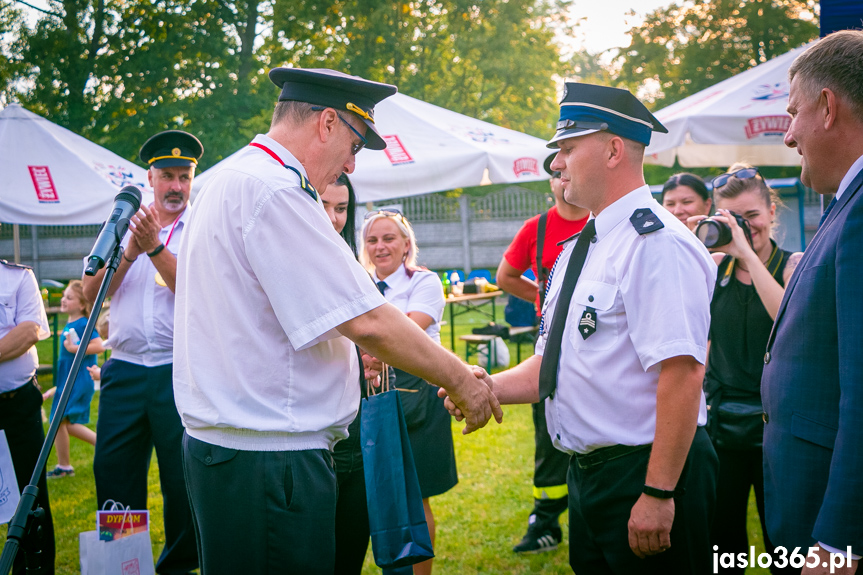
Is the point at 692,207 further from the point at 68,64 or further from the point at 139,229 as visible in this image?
the point at 68,64

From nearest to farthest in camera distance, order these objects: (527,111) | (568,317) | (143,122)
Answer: (568,317)
(143,122)
(527,111)

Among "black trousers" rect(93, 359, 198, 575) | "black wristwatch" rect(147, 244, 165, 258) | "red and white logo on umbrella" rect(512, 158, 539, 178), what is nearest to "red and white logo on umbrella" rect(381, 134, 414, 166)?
"red and white logo on umbrella" rect(512, 158, 539, 178)

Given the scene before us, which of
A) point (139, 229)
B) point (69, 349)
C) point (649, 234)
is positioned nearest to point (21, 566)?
point (139, 229)

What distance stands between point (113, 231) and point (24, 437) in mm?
2065

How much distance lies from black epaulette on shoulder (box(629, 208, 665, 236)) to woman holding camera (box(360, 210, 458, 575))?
1.59m

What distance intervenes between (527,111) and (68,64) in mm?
17237

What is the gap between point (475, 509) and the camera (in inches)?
195

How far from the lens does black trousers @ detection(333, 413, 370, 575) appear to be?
2.63 meters

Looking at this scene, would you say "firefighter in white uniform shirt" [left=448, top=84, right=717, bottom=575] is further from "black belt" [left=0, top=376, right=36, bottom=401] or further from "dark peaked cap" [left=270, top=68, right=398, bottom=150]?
"black belt" [left=0, top=376, right=36, bottom=401]

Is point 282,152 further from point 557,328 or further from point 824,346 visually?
point 824,346

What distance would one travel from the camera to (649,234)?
6.78 ft

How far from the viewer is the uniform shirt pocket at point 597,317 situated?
2.09 meters

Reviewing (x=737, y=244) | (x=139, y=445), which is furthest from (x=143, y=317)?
(x=737, y=244)

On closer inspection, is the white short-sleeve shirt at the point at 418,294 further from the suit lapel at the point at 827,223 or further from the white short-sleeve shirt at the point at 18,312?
the suit lapel at the point at 827,223
